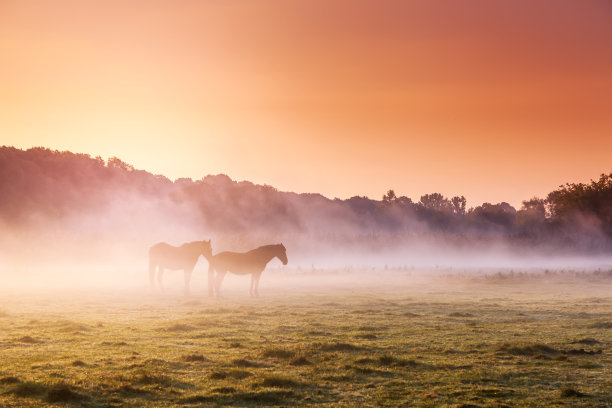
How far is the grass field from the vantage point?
15.1m

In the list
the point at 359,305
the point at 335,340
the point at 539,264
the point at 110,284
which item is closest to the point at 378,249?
the point at 539,264

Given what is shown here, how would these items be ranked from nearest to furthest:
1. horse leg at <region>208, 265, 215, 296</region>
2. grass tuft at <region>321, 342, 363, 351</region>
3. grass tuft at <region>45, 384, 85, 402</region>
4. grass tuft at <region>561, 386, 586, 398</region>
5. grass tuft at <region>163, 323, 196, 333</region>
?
grass tuft at <region>45, 384, 85, 402</region>, grass tuft at <region>561, 386, 586, 398</region>, grass tuft at <region>321, 342, 363, 351</region>, grass tuft at <region>163, 323, 196, 333</region>, horse leg at <region>208, 265, 215, 296</region>

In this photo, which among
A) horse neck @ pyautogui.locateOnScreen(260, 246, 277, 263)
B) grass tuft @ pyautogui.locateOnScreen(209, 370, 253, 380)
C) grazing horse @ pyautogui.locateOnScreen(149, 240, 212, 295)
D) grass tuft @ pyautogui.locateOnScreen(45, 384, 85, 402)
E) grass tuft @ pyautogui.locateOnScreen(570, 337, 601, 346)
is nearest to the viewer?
grass tuft @ pyautogui.locateOnScreen(45, 384, 85, 402)

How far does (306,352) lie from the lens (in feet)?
66.7

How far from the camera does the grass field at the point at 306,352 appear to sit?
1507 centimetres

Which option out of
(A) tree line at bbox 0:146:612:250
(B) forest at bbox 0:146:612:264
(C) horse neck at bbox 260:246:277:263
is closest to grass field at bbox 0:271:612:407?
(C) horse neck at bbox 260:246:277:263


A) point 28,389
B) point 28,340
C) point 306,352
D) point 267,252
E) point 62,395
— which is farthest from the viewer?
point 267,252

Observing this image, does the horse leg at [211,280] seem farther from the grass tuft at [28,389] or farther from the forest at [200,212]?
the forest at [200,212]

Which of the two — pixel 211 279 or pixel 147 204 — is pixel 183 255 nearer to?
pixel 211 279

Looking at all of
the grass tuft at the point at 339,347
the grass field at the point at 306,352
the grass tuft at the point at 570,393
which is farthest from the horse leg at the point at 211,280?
the grass tuft at the point at 570,393

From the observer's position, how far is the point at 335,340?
23016mm

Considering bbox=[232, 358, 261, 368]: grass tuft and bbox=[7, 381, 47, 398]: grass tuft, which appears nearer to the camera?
bbox=[7, 381, 47, 398]: grass tuft

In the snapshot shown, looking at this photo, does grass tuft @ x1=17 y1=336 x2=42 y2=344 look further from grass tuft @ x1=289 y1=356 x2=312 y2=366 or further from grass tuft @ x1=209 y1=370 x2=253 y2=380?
grass tuft @ x1=289 y1=356 x2=312 y2=366

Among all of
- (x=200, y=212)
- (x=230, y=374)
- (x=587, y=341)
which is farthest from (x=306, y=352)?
(x=200, y=212)
